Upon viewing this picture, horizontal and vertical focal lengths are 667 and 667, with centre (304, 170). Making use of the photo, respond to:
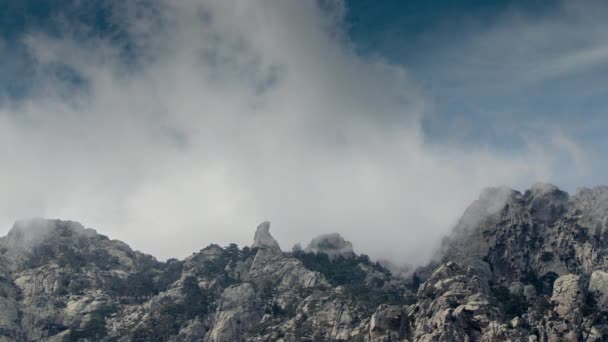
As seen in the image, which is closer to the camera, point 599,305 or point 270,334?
point 599,305

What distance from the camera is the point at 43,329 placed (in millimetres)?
199625

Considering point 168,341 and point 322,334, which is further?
point 168,341

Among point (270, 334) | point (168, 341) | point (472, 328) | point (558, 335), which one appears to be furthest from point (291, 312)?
point (558, 335)

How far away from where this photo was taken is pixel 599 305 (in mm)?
164500

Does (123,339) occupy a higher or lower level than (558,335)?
higher

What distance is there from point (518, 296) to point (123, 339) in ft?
381

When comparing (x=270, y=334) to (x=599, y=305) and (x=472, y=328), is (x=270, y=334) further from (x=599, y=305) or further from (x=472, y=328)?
(x=599, y=305)

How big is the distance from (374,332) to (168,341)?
212 feet

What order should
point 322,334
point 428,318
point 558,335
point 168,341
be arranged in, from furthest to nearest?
point 168,341 → point 322,334 → point 428,318 → point 558,335

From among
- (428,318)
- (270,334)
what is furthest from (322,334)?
(428,318)

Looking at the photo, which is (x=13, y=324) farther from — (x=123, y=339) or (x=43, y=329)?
(x=123, y=339)

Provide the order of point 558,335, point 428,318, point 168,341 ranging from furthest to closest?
1. point 168,341
2. point 428,318
3. point 558,335

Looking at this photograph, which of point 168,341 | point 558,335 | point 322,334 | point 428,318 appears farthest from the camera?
point 168,341

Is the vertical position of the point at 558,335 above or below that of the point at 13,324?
below
